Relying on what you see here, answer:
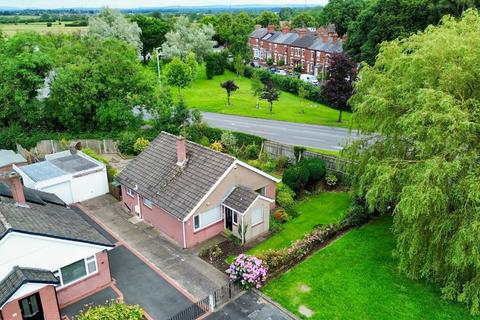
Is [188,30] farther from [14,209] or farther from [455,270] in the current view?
[455,270]

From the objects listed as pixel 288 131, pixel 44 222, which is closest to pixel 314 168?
pixel 288 131

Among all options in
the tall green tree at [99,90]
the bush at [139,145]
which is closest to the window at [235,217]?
the bush at [139,145]

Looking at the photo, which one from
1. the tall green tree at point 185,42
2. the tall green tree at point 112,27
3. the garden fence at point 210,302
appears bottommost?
the garden fence at point 210,302

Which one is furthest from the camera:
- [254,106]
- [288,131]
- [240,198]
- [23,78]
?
[254,106]

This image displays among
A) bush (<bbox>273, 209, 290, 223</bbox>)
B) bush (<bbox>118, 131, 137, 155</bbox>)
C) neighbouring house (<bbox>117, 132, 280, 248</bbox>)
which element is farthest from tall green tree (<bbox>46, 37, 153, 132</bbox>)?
bush (<bbox>273, 209, 290, 223</bbox>)

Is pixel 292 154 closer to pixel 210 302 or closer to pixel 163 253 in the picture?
pixel 163 253

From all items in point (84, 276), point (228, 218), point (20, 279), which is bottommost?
point (228, 218)

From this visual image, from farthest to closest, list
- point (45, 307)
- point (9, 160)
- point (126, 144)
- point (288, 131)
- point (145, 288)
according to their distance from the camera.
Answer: point (288, 131) → point (126, 144) → point (9, 160) → point (145, 288) → point (45, 307)

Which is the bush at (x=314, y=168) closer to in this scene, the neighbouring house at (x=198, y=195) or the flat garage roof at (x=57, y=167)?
the neighbouring house at (x=198, y=195)

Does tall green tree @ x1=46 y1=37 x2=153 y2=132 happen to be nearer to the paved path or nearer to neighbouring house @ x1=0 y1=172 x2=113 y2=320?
the paved path
